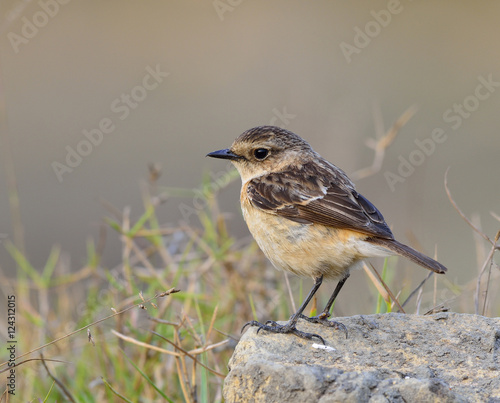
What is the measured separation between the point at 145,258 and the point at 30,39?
10750 millimetres

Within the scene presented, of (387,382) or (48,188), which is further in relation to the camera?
(48,188)

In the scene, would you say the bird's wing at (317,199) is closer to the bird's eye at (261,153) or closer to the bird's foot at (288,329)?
the bird's eye at (261,153)

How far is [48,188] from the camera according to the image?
12.5 metres

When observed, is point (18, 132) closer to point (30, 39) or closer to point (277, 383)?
point (30, 39)

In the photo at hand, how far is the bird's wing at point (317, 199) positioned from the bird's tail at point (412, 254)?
49 mm

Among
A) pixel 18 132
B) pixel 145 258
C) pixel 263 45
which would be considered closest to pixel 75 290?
pixel 145 258

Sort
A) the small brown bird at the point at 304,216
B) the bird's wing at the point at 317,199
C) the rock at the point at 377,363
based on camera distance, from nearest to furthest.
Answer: the rock at the point at 377,363 → the small brown bird at the point at 304,216 → the bird's wing at the point at 317,199

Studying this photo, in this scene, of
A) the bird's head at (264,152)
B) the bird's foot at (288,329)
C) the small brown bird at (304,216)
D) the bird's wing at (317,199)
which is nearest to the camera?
the bird's foot at (288,329)

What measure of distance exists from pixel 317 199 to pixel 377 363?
1.52 meters

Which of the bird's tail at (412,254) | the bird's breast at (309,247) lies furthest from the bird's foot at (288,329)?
the bird's tail at (412,254)

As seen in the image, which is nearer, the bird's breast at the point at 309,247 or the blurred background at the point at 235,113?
the bird's breast at the point at 309,247

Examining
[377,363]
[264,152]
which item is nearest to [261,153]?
[264,152]

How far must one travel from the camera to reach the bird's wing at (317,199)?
15.9 ft

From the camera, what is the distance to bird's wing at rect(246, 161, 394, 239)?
4.86 metres
